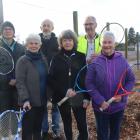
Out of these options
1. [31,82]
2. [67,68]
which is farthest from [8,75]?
[67,68]

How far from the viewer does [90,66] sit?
17.6 feet

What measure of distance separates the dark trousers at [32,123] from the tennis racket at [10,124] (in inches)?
8.9

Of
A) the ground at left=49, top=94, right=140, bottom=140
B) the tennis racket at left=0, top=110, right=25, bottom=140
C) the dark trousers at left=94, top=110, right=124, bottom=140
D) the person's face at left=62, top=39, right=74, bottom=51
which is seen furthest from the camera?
the ground at left=49, top=94, right=140, bottom=140

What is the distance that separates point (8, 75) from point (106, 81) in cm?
156

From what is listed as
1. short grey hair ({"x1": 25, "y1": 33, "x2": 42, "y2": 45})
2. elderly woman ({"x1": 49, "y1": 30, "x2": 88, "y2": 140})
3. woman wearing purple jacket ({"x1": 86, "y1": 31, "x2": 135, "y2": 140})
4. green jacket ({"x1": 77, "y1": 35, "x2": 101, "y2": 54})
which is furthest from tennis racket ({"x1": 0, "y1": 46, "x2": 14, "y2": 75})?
woman wearing purple jacket ({"x1": 86, "y1": 31, "x2": 135, "y2": 140})

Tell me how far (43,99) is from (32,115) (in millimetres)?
285

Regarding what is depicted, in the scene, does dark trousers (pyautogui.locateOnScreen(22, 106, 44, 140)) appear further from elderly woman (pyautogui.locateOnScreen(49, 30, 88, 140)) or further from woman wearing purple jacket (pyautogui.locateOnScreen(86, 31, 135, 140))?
woman wearing purple jacket (pyautogui.locateOnScreen(86, 31, 135, 140))

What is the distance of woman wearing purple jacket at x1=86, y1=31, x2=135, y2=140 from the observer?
5223mm

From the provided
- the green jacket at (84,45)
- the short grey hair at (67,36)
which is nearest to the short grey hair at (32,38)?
the short grey hair at (67,36)

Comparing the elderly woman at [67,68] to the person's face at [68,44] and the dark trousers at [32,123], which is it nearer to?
the person's face at [68,44]

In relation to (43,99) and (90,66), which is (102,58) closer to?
(90,66)

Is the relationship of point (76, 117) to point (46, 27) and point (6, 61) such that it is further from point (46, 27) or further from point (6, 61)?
point (46, 27)

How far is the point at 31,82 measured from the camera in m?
5.56

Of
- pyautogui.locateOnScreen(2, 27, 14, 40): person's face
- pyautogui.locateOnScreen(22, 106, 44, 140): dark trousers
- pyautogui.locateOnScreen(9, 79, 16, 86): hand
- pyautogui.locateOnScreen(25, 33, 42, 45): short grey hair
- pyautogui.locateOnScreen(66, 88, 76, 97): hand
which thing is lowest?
pyautogui.locateOnScreen(22, 106, 44, 140): dark trousers
